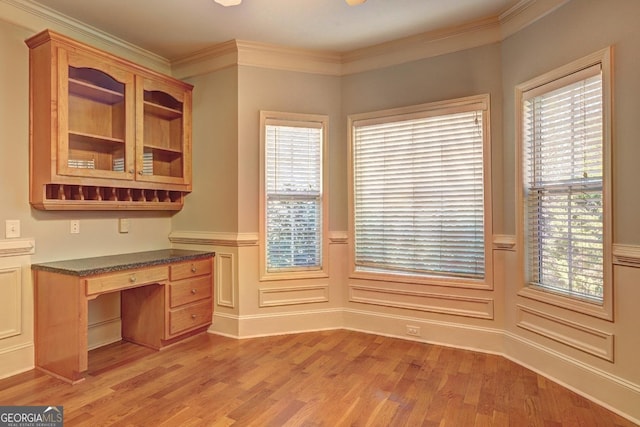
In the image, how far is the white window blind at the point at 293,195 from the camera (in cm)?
350

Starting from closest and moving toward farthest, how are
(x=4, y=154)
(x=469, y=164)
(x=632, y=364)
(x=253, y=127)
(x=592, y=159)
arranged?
(x=632, y=364) → (x=592, y=159) → (x=4, y=154) → (x=469, y=164) → (x=253, y=127)

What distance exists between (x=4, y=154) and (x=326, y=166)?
247 centimetres

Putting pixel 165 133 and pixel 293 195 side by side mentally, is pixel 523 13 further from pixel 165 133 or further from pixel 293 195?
pixel 165 133

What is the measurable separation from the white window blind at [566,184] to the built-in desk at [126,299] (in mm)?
2766

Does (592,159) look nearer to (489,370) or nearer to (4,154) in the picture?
(489,370)

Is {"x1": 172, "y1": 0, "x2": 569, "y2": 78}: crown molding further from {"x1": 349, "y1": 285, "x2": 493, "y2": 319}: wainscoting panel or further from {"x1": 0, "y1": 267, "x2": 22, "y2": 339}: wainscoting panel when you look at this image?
{"x1": 0, "y1": 267, "x2": 22, "y2": 339}: wainscoting panel

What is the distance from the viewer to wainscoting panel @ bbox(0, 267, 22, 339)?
8.40ft

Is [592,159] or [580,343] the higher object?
[592,159]

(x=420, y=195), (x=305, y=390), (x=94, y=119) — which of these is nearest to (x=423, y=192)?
(x=420, y=195)

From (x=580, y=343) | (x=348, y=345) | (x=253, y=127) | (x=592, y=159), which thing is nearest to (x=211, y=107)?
(x=253, y=127)

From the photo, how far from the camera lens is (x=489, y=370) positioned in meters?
2.72

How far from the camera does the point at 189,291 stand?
10.7 feet

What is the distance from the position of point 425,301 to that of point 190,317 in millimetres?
2086

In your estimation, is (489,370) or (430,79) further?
(430,79)
